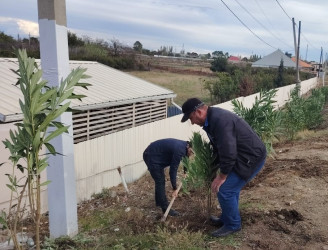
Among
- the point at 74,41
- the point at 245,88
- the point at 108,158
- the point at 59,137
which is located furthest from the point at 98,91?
the point at 74,41

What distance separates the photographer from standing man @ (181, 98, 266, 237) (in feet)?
12.4

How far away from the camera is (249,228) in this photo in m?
4.39

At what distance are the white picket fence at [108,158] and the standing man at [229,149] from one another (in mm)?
3236

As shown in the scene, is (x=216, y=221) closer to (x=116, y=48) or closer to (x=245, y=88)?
(x=245, y=88)

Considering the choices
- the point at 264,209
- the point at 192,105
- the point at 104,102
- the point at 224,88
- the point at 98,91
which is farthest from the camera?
the point at 224,88

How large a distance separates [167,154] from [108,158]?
2.66m

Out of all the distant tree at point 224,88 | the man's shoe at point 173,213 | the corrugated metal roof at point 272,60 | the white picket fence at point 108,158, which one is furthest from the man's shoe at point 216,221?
the corrugated metal roof at point 272,60

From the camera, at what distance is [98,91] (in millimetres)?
8875

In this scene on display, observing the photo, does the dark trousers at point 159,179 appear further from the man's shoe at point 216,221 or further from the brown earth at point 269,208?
the man's shoe at point 216,221

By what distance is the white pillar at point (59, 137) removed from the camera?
4.05 meters

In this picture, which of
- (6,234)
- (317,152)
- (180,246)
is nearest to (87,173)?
(6,234)

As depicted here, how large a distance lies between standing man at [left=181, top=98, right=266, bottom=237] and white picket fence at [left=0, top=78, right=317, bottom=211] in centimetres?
324

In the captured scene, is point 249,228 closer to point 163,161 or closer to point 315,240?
point 315,240

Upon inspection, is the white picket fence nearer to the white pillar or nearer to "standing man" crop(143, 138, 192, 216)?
the white pillar
